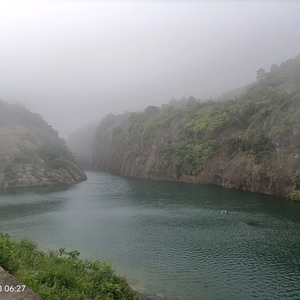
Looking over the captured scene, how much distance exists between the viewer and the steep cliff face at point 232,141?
5244 cm

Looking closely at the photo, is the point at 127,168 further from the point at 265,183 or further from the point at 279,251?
the point at 279,251

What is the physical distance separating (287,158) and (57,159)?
229ft

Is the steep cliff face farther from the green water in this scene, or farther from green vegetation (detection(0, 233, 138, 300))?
green vegetation (detection(0, 233, 138, 300))

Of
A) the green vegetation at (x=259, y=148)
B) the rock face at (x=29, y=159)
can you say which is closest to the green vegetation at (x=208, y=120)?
the green vegetation at (x=259, y=148)

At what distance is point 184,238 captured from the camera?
2678 cm

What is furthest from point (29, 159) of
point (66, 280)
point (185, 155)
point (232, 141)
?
point (66, 280)

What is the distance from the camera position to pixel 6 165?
244ft

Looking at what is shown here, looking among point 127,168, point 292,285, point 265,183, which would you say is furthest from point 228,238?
point 127,168

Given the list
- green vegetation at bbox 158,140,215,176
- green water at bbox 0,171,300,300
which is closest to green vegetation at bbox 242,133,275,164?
green water at bbox 0,171,300,300

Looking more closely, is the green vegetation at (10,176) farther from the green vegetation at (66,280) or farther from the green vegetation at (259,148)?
the green vegetation at (259,148)

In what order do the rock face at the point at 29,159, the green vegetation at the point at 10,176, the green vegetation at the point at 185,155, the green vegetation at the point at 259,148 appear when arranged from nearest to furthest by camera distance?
the green vegetation at the point at 259,148, the green vegetation at the point at 10,176, the green vegetation at the point at 185,155, the rock face at the point at 29,159

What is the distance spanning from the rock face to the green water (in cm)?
2592

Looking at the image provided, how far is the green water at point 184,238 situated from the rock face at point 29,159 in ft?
85.0

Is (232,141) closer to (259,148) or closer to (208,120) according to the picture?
(259,148)
